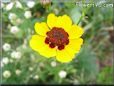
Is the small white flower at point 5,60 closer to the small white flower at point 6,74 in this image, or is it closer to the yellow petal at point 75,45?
the small white flower at point 6,74

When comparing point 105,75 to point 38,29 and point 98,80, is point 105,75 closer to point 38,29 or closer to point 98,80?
point 98,80

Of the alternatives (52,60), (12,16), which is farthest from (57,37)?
(12,16)

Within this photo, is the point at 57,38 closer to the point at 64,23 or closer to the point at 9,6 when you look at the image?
the point at 64,23

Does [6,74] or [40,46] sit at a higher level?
[40,46]

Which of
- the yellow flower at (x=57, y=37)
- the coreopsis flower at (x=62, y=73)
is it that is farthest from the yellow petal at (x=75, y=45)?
the coreopsis flower at (x=62, y=73)

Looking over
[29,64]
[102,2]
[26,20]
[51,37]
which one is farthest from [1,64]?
[102,2]

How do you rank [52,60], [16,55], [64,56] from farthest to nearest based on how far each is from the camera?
[16,55] < [52,60] < [64,56]

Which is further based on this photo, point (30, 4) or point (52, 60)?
point (30, 4)
